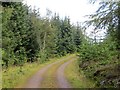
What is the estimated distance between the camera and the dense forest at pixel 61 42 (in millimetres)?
12133

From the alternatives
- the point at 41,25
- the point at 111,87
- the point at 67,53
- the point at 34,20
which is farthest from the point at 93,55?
the point at 67,53

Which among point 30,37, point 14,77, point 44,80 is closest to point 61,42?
point 30,37

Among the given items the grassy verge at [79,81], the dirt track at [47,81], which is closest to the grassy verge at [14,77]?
the dirt track at [47,81]

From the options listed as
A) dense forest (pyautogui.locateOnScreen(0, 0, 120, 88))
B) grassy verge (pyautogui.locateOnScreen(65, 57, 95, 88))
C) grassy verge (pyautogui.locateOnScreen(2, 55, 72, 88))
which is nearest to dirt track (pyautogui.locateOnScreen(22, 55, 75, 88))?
grassy verge (pyautogui.locateOnScreen(65, 57, 95, 88))

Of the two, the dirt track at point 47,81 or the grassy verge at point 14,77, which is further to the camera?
the grassy verge at point 14,77

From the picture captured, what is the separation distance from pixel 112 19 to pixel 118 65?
2.43 m

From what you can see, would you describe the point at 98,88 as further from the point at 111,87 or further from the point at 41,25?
the point at 41,25

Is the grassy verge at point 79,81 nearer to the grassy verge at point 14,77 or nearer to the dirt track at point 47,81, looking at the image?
the dirt track at point 47,81

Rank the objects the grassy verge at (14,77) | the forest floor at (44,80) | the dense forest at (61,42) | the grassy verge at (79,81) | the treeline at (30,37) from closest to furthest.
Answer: the dense forest at (61,42), the grassy verge at (79,81), the forest floor at (44,80), the grassy verge at (14,77), the treeline at (30,37)

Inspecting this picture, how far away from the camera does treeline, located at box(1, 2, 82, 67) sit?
27.5m

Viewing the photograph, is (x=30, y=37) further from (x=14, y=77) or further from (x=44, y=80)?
(x=44, y=80)

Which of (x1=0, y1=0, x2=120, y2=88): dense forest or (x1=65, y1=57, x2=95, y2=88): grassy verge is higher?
(x1=0, y1=0, x2=120, y2=88): dense forest

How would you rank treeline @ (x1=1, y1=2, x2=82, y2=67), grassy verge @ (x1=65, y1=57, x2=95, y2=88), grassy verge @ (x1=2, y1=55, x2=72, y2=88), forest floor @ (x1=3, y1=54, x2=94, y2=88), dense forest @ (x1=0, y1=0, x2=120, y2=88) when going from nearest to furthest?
dense forest @ (x1=0, y1=0, x2=120, y2=88) → grassy verge @ (x1=65, y1=57, x2=95, y2=88) → forest floor @ (x1=3, y1=54, x2=94, y2=88) → grassy verge @ (x1=2, y1=55, x2=72, y2=88) → treeline @ (x1=1, y1=2, x2=82, y2=67)

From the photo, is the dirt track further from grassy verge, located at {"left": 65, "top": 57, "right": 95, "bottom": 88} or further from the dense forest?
the dense forest
